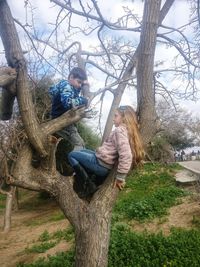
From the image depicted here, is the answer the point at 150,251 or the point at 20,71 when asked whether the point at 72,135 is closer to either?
the point at 20,71

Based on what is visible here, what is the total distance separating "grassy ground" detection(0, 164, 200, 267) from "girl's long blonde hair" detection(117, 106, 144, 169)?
2.66 metres

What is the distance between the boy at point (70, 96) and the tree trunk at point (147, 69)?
726mm

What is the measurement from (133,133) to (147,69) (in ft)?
2.73

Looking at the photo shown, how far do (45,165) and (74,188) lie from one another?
79 cm

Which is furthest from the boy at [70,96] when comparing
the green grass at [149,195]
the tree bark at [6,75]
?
the green grass at [149,195]

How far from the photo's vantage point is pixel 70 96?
458 cm

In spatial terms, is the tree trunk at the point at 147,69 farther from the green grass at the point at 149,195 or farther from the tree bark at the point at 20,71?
the green grass at the point at 149,195

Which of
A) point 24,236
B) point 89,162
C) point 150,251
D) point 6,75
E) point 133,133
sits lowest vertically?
point 24,236

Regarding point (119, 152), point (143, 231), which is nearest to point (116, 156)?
point (119, 152)

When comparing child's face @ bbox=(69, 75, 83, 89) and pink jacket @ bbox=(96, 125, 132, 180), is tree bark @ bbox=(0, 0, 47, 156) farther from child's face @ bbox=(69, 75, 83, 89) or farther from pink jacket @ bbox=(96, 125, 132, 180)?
child's face @ bbox=(69, 75, 83, 89)

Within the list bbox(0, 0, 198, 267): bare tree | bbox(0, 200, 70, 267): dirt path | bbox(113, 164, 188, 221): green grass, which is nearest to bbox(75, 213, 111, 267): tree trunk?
bbox(0, 0, 198, 267): bare tree

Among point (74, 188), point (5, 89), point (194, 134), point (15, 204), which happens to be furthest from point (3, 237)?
point (194, 134)

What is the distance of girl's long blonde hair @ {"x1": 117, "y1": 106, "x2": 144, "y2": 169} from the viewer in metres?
4.25

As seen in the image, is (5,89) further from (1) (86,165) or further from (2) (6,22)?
(1) (86,165)
